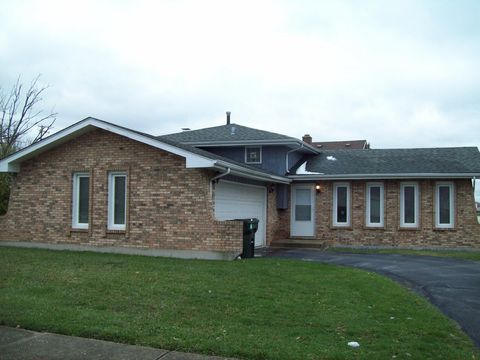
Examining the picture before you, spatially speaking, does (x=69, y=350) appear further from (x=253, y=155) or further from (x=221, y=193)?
(x=253, y=155)

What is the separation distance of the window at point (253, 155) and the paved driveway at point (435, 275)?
4.44 m

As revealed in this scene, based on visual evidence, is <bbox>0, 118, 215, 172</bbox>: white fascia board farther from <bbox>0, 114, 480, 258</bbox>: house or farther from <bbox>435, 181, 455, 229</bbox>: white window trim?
<bbox>435, 181, 455, 229</bbox>: white window trim

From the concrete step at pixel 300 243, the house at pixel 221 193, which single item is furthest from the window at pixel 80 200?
the concrete step at pixel 300 243

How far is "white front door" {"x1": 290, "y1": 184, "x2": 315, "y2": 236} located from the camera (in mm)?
19953

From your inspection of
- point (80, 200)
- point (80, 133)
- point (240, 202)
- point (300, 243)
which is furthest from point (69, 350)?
point (300, 243)

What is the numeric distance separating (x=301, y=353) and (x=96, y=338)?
2462mm

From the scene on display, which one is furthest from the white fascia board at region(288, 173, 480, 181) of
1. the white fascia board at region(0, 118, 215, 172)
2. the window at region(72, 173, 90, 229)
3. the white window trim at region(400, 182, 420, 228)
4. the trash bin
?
the window at region(72, 173, 90, 229)

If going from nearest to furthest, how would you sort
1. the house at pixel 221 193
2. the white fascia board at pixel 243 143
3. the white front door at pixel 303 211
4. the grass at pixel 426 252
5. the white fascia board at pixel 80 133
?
1. the white fascia board at pixel 80 133
2. the house at pixel 221 193
3. the grass at pixel 426 252
4. the white fascia board at pixel 243 143
5. the white front door at pixel 303 211

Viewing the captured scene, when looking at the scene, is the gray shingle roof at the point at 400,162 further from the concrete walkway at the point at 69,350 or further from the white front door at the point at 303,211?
the concrete walkway at the point at 69,350

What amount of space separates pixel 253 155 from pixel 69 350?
1530 cm

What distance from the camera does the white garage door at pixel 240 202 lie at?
1499 cm

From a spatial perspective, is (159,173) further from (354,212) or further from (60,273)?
Answer: (354,212)

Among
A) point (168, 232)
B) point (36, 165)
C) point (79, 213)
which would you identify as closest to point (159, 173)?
point (168, 232)

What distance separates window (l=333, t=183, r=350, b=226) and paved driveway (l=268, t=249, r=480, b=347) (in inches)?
106
